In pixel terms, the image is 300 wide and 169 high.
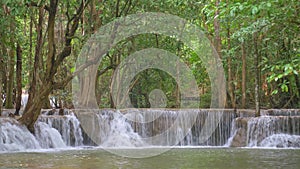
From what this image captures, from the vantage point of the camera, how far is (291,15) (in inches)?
271

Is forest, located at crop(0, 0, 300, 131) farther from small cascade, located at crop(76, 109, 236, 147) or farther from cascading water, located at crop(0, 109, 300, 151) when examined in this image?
small cascade, located at crop(76, 109, 236, 147)

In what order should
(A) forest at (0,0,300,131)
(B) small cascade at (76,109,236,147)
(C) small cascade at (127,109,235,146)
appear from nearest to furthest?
1. (A) forest at (0,0,300,131)
2. (B) small cascade at (76,109,236,147)
3. (C) small cascade at (127,109,235,146)

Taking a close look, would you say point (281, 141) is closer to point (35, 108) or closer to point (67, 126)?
point (67, 126)

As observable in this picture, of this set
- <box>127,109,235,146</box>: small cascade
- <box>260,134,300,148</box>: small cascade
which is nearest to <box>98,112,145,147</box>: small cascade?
<box>127,109,235,146</box>: small cascade

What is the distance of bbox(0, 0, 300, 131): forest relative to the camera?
1202 cm

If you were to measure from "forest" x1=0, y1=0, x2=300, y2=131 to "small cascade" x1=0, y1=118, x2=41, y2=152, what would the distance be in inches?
12.7

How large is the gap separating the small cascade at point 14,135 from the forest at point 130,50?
322 millimetres

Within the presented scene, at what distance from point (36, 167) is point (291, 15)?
507 centimetres

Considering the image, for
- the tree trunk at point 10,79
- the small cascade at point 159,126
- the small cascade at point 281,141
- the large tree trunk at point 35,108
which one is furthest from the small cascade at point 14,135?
the small cascade at point 281,141

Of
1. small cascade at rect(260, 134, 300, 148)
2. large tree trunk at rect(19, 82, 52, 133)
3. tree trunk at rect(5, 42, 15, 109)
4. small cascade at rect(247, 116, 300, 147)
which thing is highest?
tree trunk at rect(5, 42, 15, 109)

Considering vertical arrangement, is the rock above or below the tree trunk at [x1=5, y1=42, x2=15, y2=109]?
below

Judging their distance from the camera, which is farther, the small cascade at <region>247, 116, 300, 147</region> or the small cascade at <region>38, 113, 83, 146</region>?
the small cascade at <region>247, 116, 300, 147</region>

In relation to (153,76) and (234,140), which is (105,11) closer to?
(234,140)

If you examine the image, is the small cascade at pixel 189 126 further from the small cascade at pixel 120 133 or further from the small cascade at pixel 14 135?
the small cascade at pixel 14 135
